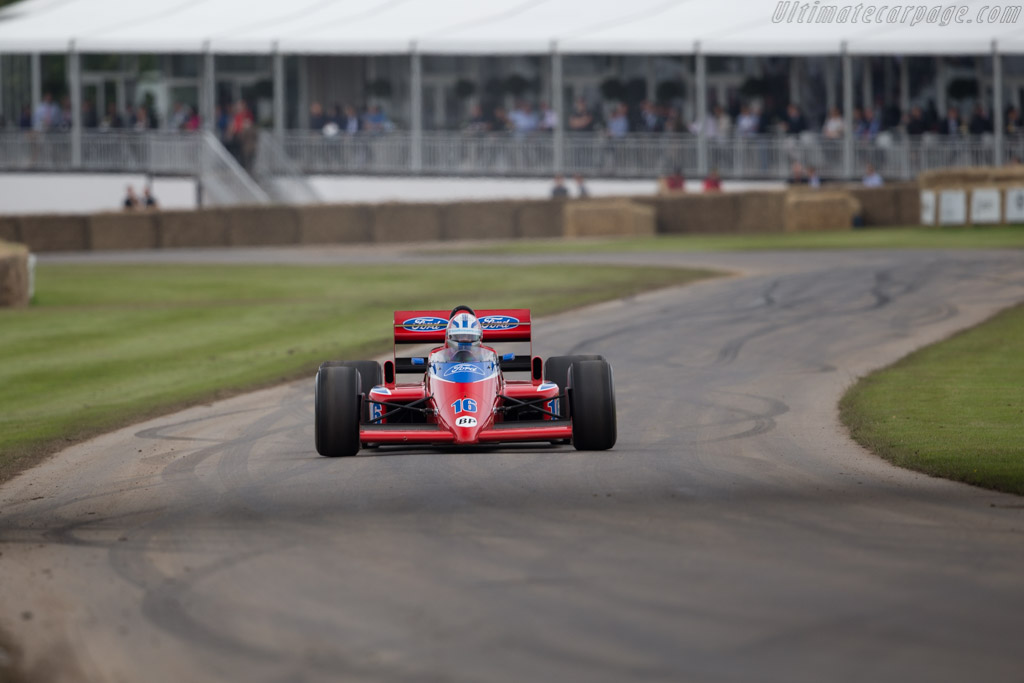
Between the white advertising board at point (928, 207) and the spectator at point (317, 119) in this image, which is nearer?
the white advertising board at point (928, 207)

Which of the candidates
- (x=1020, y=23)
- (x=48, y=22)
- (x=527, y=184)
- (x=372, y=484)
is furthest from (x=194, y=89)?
(x=372, y=484)

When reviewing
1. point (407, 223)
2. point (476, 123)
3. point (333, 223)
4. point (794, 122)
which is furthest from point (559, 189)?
point (794, 122)

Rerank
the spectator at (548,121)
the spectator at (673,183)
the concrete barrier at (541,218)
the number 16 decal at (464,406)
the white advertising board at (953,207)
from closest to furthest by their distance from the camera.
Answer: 1. the number 16 decal at (464,406)
2. the white advertising board at (953,207)
3. the concrete barrier at (541,218)
4. the spectator at (673,183)
5. the spectator at (548,121)

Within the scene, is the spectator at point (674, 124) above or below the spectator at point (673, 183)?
above

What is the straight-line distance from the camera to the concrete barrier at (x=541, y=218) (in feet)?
125

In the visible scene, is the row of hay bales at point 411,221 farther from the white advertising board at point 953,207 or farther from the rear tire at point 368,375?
the rear tire at point 368,375

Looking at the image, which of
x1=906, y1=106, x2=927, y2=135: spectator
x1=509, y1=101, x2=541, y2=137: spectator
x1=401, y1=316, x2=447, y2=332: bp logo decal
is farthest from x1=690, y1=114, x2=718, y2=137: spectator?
x1=401, y1=316, x2=447, y2=332: bp logo decal

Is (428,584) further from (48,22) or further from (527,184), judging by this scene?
(48,22)

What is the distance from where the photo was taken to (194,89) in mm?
51531

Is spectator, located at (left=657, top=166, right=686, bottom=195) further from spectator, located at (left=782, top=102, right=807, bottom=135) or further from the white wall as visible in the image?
the white wall

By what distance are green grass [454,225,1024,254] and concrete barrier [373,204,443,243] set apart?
321 centimetres

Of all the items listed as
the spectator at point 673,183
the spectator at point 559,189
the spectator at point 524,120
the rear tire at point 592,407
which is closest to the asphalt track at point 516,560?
the rear tire at point 592,407

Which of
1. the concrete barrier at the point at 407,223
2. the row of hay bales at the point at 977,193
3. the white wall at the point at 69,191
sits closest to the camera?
the row of hay bales at the point at 977,193

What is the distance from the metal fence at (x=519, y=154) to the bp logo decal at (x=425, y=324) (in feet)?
99.6
